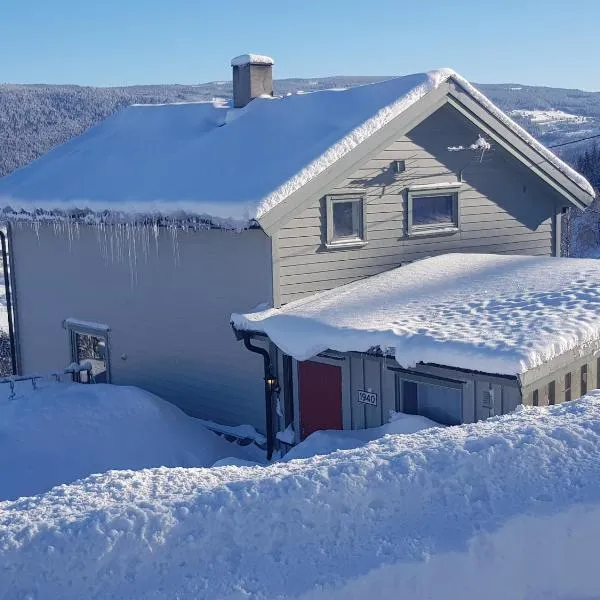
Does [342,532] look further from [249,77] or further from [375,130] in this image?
[249,77]

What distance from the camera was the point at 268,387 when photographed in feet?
37.9

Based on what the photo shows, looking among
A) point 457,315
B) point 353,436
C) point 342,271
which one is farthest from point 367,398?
point 342,271

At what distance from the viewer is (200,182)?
12.3 metres

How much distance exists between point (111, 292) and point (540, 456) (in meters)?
10.1

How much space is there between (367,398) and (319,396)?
897 mm

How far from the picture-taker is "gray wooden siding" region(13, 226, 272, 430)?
12.0m

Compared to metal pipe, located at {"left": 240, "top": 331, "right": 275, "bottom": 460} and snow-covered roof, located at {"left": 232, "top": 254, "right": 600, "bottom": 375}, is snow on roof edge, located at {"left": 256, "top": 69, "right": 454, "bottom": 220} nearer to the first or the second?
snow-covered roof, located at {"left": 232, "top": 254, "right": 600, "bottom": 375}

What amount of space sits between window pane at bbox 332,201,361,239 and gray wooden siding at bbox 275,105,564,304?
0.21 meters

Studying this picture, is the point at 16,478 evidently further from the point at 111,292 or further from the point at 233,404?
the point at 111,292

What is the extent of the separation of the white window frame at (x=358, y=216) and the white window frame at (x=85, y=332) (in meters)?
4.77

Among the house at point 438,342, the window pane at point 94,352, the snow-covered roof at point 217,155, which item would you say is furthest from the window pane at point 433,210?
the window pane at point 94,352

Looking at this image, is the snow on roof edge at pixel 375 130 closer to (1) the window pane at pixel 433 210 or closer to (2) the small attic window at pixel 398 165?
(2) the small attic window at pixel 398 165

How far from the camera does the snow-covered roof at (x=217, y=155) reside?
37.4 feet

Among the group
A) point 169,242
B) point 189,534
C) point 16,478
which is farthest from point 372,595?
point 169,242
